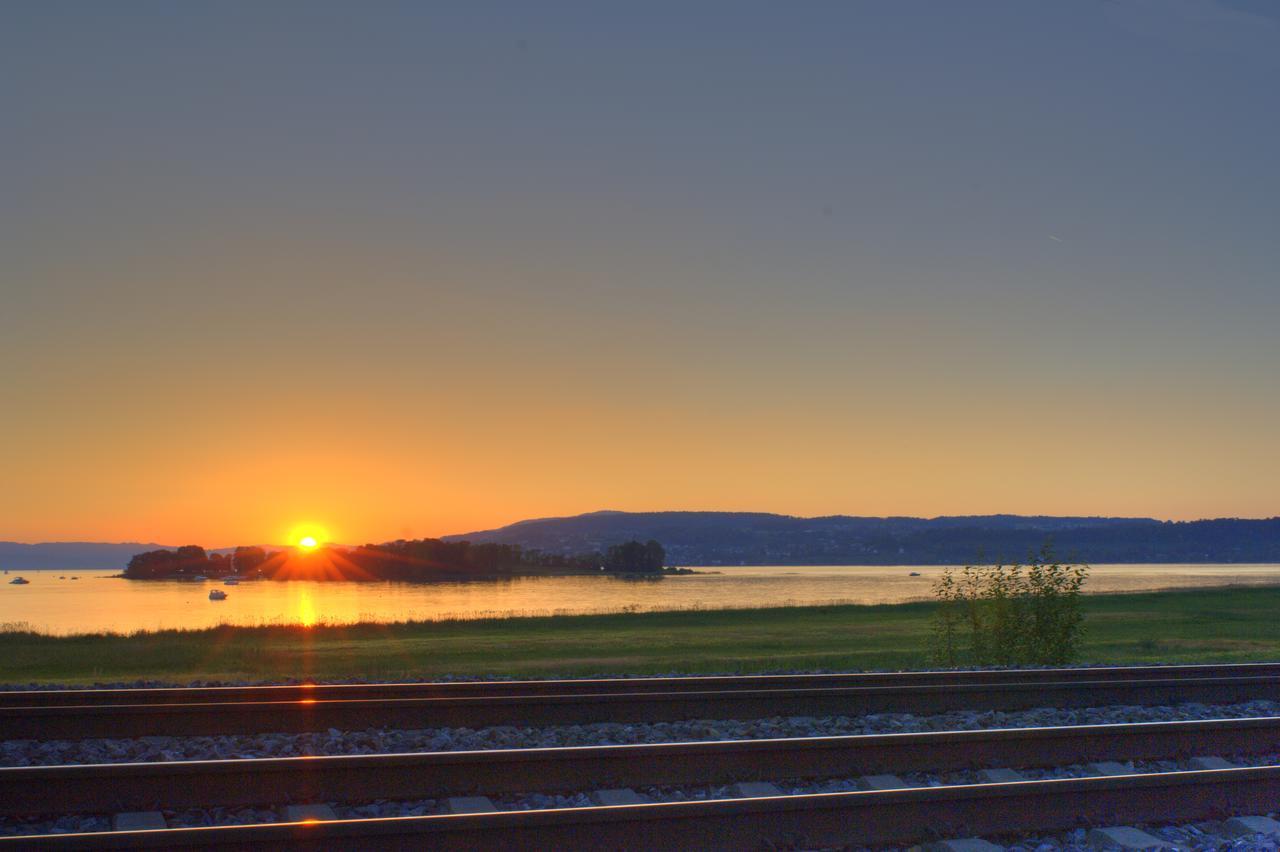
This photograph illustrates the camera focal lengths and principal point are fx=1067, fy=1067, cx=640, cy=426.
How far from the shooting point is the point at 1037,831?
7.84m

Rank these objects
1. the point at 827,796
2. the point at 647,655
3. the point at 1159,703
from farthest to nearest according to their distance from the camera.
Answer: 1. the point at 647,655
2. the point at 1159,703
3. the point at 827,796

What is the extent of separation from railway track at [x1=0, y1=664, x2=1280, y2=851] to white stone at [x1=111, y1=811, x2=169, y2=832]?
129 mm

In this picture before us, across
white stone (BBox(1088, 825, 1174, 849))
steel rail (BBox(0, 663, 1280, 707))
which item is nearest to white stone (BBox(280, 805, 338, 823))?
steel rail (BBox(0, 663, 1280, 707))

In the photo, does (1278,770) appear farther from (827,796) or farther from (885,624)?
(885,624)

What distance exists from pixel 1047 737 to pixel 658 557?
16639cm

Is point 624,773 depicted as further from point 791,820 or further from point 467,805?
point 791,820

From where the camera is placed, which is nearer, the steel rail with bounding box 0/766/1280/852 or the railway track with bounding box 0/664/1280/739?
the steel rail with bounding box 0/766/1280/852

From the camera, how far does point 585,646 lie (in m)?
31.4

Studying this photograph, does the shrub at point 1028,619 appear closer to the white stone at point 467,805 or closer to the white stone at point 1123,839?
the white stone at point 1123,839

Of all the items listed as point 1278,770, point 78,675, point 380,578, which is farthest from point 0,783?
point 380,578

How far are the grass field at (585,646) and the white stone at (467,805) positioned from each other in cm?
1147

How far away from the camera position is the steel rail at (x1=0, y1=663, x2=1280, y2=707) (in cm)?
1306

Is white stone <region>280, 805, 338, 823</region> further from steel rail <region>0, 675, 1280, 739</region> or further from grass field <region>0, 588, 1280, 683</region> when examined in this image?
grass field <region>0, 588, 1280, 683</region>

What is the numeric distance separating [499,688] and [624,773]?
4.64 m
